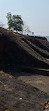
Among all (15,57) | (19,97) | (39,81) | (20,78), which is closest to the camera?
(19,97)

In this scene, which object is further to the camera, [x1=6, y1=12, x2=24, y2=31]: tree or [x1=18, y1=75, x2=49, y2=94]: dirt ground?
[x1=6, y1=12, x2=24, y2=31]: tree

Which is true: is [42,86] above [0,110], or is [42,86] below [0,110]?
below

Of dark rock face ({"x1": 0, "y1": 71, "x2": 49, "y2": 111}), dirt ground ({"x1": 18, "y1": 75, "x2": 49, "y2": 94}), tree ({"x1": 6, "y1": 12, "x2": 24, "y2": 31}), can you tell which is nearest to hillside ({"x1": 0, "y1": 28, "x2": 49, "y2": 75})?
dirt ground ({"x1": 18, "y1": 75, "x2": 49, "y2": 94})

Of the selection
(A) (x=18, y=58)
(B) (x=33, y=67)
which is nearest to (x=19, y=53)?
(A) (x=18, y=58)

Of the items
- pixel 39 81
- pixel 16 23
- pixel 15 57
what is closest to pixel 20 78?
pixel 39 81

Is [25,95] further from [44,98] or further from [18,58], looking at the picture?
[18,58]

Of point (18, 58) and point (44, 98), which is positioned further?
point (18, 58)

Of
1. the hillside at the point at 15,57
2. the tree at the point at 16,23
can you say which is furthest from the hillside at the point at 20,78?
the tree at the point at 16,23

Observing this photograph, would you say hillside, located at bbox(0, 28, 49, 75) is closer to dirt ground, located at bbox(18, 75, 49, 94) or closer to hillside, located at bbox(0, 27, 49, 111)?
hillside, located at bbox(0, 27, 49, 111)

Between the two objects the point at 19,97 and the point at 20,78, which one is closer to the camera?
the point at 19,97

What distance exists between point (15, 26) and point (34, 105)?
46079 mm

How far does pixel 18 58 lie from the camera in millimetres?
15109

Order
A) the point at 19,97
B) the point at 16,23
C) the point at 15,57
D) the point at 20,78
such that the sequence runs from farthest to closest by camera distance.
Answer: the point at 16,23, the point at 15,57, the point at 20,78, the point at 19,97

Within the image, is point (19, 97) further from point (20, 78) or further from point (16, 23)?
point (16, 23)
